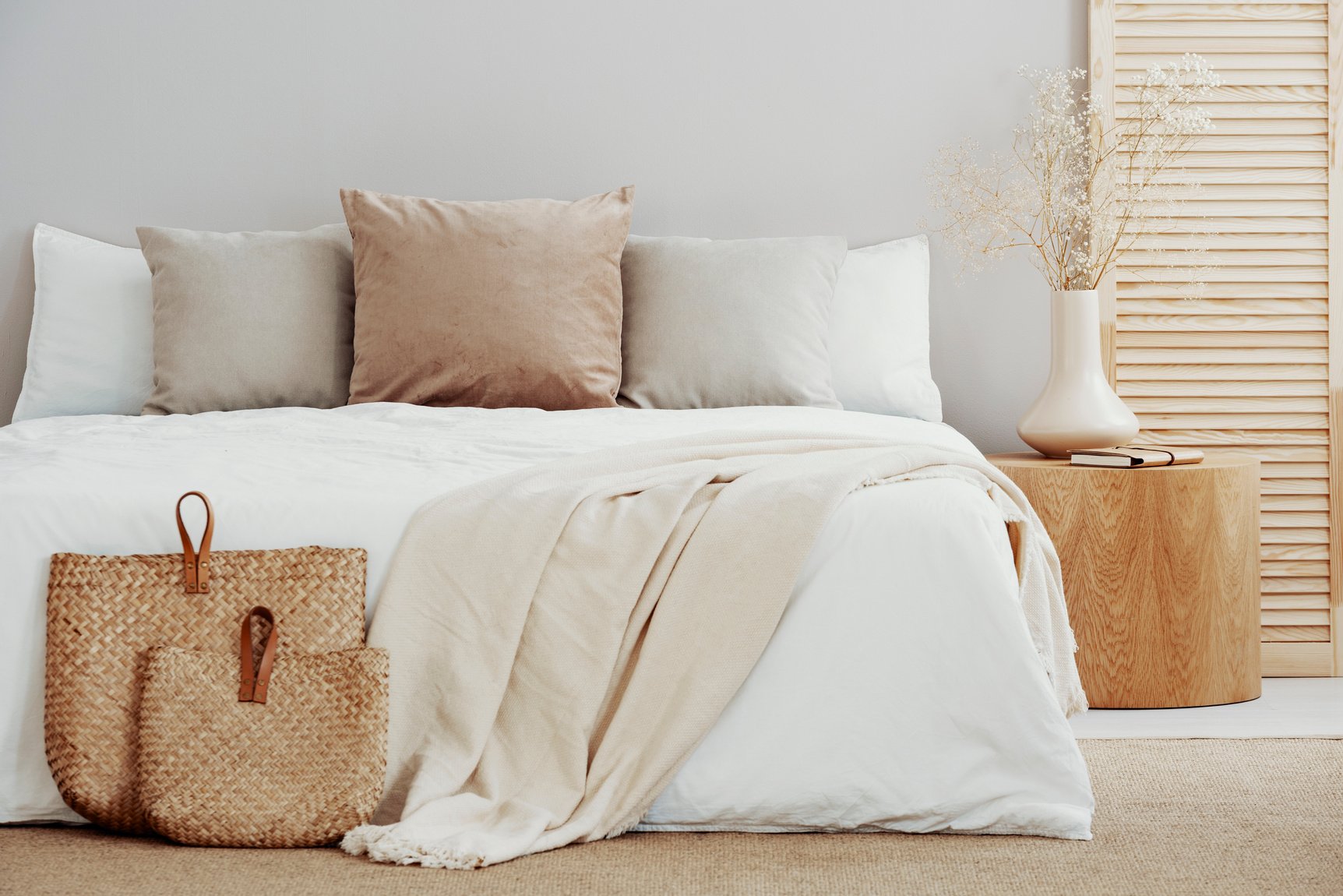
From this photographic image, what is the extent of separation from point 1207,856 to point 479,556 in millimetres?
1030

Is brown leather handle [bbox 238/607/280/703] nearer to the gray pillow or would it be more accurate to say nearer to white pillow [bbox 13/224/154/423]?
the gray pillow

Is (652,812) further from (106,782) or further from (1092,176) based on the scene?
(1092,176)

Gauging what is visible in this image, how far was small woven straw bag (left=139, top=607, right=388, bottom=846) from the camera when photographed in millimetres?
1471

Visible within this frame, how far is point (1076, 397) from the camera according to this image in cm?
264

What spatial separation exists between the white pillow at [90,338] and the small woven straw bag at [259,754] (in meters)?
1.54

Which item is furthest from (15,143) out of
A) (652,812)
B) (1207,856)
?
(1207,856)

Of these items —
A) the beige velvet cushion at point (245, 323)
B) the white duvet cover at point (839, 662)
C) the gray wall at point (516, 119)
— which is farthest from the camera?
the gray wall at point (516, 119)

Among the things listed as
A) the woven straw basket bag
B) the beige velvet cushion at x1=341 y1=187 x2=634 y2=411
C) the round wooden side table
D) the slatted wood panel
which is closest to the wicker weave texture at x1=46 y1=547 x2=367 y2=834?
the woven straw basket bag

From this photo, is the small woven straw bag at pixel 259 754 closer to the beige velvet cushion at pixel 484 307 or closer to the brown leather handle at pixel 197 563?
the brown leather handle at pixel 197 563

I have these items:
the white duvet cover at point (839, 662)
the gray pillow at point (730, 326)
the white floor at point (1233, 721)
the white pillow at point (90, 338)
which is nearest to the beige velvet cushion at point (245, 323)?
the white pillow at point (90, 338)

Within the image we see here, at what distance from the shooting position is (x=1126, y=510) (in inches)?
95.8

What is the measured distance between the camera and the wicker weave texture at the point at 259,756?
147 centimetres

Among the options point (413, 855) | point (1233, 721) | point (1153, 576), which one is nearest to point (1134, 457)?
point (1153, 576)

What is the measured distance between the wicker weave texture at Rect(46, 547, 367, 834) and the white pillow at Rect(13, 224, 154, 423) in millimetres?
1420
